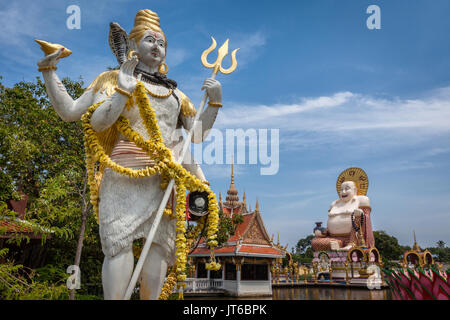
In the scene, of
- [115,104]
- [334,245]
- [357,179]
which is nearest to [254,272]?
[334,245]

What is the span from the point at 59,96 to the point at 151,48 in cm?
83

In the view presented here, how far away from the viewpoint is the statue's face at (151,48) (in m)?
2.73

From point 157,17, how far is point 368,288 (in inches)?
550

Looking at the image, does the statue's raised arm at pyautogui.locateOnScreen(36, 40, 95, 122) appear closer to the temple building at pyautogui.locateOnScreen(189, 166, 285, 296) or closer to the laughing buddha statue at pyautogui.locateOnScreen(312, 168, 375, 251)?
the temple building at pyautogui.locateOnScreen(189, 166, 285, 296)

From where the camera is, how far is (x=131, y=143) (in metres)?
2.58

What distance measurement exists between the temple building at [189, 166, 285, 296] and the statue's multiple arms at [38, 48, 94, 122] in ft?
38.4

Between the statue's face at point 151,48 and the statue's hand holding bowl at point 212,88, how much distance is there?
0.46 meters

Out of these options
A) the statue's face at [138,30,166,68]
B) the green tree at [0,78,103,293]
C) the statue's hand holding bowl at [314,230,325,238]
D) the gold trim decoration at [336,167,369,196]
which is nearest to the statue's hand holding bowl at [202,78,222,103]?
the statue's face at [138,30,166,68]

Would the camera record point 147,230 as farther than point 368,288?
No

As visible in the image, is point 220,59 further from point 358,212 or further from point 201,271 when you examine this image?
point 358,212

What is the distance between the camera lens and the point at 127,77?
2.41m
